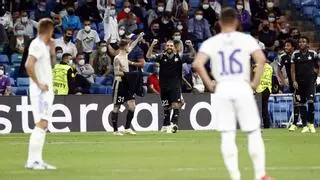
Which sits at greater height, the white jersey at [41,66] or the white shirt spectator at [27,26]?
the white shirt spectator at [27,26]

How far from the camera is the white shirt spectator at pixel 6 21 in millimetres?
29516

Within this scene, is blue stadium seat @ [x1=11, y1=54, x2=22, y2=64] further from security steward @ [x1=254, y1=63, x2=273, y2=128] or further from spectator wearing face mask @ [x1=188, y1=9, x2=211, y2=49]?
security steward @ [x1=254, y1=63, x2=273, y2=128]

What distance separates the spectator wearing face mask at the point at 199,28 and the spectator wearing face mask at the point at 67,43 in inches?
177

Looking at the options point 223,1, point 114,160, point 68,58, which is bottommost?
point 114,160

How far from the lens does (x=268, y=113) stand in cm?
2764

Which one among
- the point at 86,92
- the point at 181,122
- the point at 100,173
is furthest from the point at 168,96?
the point at 100,173

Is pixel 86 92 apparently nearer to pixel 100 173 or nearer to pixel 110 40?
pixel 110 40

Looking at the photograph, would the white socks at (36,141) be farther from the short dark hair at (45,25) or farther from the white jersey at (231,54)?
the white jersey at (231,54)

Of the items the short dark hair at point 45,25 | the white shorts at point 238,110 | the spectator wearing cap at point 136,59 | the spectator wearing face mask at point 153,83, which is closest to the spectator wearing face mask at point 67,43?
the spectator wearing cap at point 136,59

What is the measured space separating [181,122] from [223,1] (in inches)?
366

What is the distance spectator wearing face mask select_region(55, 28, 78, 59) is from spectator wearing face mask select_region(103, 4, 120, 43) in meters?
1.27

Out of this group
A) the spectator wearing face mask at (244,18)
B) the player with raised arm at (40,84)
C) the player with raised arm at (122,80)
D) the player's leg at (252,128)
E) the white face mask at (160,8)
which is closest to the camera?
the player's leg at (252,128)

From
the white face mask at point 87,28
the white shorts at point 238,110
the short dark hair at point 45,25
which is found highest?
the white face mask at point 87,28

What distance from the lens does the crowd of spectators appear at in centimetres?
2841
